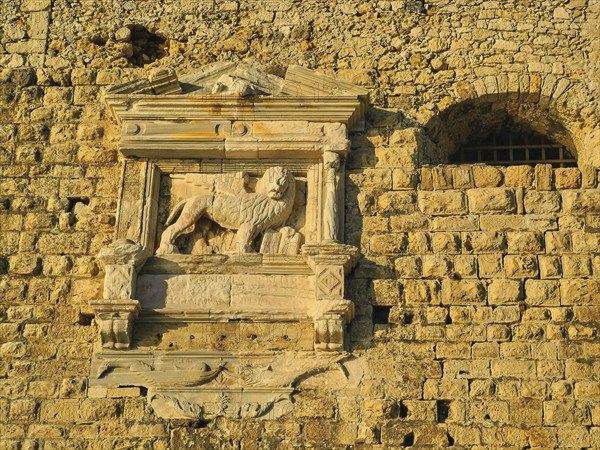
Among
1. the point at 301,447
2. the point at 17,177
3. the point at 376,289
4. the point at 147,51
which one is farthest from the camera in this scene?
the point at 147,51

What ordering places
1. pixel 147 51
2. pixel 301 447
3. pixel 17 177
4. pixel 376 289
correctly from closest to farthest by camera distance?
1. pixel 301 447
2. pixel 376 289
3. pixel 17 177
4. pixel 147 51

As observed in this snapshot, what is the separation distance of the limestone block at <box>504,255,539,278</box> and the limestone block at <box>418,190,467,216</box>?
0.50 metres

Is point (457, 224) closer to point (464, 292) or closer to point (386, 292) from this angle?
point (464, 292)

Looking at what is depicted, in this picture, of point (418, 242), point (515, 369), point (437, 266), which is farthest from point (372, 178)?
point (515, 369)

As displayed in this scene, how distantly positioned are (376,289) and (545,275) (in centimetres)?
118

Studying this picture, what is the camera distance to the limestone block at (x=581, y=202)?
9.09m

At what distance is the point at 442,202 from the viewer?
9.16 m

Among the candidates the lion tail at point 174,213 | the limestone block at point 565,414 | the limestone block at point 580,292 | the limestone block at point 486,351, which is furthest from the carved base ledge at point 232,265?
the limestone block at point 565,414

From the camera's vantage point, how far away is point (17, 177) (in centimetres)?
951

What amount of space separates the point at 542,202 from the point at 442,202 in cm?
71

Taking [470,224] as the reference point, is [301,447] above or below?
below

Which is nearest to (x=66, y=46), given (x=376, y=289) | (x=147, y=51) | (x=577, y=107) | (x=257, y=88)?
(x=147, y=51)

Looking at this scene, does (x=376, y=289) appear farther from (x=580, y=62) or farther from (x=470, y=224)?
(x=580, y=62)

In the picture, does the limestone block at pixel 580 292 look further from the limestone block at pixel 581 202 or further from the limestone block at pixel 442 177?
the limestone block at pixel 442 177
